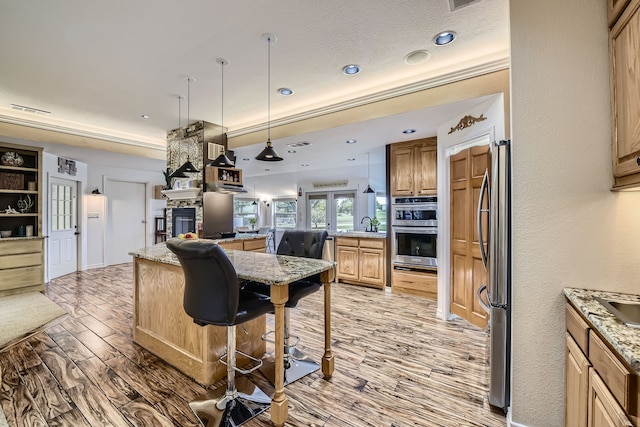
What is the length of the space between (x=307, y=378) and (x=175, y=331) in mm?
1154

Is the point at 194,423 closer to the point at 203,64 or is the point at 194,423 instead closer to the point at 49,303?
the point at 203,64

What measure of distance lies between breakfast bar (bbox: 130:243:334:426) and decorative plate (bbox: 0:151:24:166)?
3776mm

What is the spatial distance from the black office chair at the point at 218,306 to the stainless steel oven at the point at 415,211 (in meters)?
2.98

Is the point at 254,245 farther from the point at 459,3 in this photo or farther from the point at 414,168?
the point at 459,3

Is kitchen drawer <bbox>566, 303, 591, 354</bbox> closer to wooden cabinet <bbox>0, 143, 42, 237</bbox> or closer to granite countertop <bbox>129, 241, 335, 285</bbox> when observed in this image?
granite countertop <bbox>129, 241, 335, 285</bbox>

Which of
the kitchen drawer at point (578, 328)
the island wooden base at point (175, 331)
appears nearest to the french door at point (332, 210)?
the island wooden base at point (175, 331)

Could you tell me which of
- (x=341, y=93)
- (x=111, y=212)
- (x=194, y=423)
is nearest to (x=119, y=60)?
(x=341, y=93)

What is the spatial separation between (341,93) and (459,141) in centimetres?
157

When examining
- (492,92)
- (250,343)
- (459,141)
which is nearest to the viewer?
(250,343)

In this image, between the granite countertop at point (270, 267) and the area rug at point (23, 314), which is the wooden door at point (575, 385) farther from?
the area rug at point (23, 314)

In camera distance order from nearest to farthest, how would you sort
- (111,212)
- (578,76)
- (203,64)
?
(578,76)
(203,64)
(111,212)

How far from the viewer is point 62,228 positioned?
5.73 metres

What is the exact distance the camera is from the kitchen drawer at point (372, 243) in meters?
4.73

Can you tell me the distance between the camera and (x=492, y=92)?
2.66 meters
